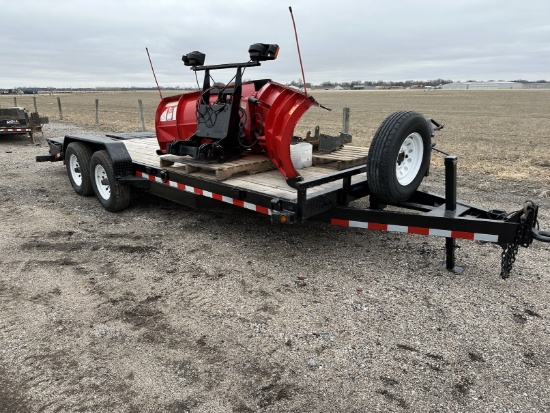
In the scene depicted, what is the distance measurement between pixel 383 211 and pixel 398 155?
1.64 feet

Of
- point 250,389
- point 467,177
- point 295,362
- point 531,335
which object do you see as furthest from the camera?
point 467,177

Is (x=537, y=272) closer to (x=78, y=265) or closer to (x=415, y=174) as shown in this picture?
(x=415, y=174)

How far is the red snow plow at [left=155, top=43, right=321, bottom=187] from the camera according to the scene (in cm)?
414

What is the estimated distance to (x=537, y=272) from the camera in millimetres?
3969

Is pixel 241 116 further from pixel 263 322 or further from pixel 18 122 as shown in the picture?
pixel 18 122

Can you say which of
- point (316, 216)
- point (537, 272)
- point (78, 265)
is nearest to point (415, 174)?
point (316, 216)

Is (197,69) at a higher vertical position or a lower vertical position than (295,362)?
higher

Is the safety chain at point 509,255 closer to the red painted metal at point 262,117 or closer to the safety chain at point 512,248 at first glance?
the safety chain at point 512,248

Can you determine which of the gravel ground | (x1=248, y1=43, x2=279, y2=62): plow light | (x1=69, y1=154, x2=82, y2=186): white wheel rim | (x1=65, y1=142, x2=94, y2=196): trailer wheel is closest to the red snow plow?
(x1=248, y1=43, x2=279, y2=62): plow light

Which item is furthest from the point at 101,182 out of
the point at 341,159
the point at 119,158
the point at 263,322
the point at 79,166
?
the point at 263,322

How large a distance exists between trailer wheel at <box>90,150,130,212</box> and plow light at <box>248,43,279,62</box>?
244cm

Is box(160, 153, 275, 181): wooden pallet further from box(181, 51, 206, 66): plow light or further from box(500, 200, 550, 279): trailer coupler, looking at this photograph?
box(500, 200, 550, 279): trailer coupler

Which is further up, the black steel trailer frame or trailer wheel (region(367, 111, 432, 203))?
trailer wheel (region(367, 111, 432, 203))

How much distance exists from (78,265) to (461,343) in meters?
3.47
